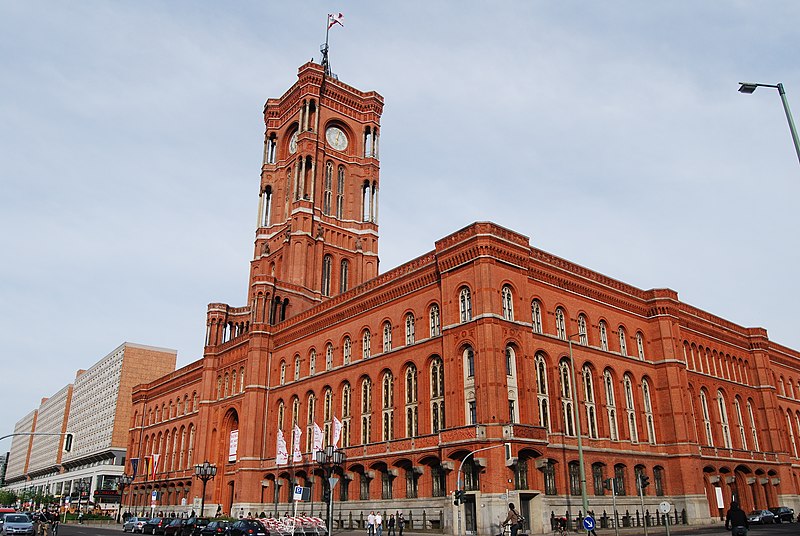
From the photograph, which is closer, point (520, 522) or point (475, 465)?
point (520, 522)

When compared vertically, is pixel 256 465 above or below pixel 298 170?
below

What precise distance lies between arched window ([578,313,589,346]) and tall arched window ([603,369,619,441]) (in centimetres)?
316

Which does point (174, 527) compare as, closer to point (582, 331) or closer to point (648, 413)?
point (582, 331)

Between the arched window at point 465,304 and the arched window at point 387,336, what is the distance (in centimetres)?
859

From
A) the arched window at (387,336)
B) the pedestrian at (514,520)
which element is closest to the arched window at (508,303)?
the arched window at (387,336)

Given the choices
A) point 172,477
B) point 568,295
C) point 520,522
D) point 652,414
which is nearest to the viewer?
point 520,522

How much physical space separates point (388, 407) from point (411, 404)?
2818 mm

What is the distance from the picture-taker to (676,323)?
54594 mm

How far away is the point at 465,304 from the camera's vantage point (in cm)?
4297

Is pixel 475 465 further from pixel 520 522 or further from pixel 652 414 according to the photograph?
pixel 652 414

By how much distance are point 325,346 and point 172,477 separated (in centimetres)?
3377

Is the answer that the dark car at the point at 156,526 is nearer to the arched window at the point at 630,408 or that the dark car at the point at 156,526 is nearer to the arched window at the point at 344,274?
the arched window at the point at 344,274

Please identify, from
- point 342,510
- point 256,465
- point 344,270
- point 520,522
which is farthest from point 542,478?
point 344,270

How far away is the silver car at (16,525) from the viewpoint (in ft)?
120
